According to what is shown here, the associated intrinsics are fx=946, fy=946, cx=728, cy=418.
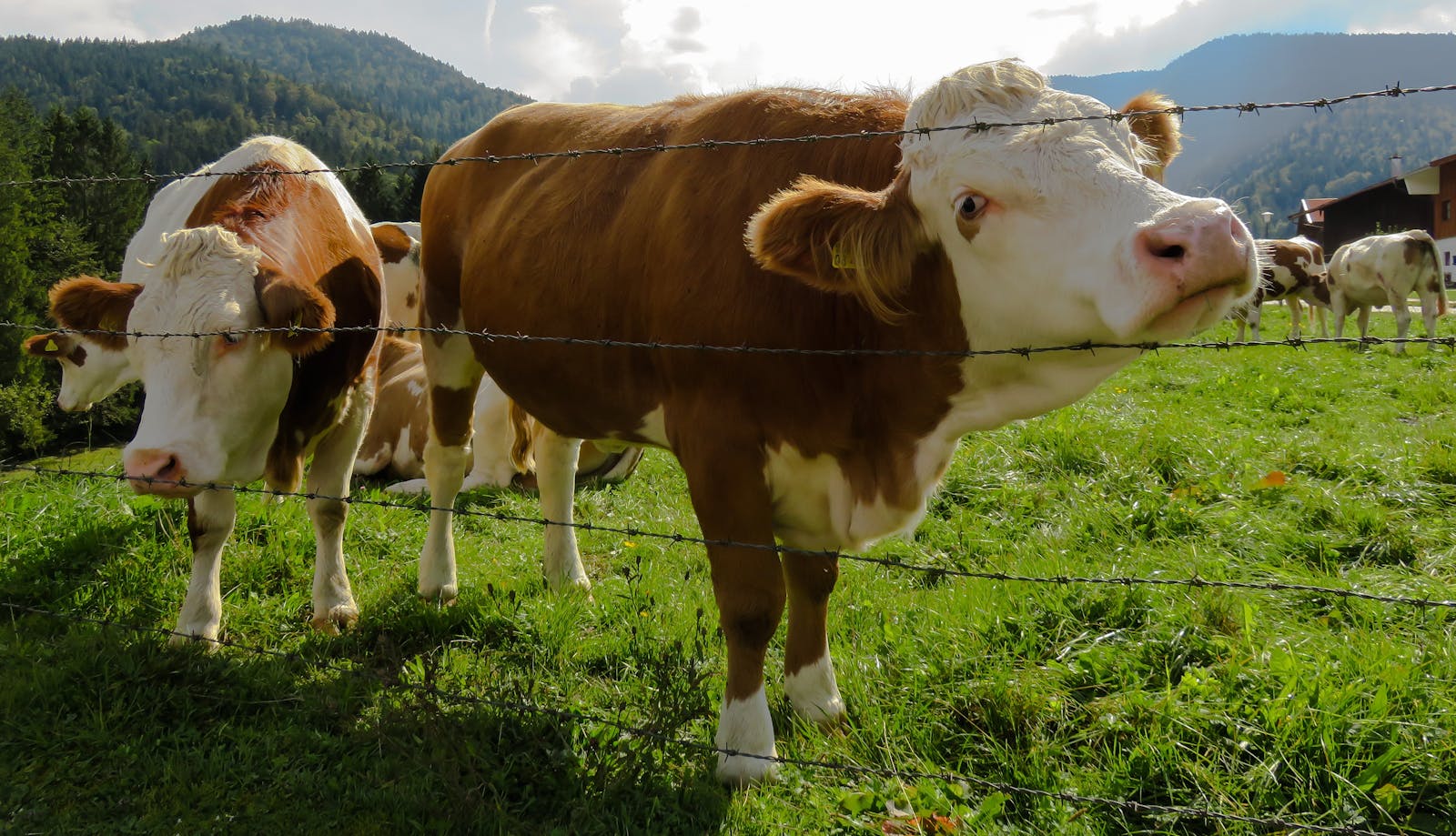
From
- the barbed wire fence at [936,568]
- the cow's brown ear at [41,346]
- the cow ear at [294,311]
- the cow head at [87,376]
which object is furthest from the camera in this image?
the cow head at [87,376]

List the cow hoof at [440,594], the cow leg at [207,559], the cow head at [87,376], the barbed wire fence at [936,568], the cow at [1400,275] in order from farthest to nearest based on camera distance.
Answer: the cow at [1400,275]
the cow head at [87,376]
the cow hoof at [440,594]
the cow leg at [207,559]
the barbed wire fence at [936,568]

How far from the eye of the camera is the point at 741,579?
2797mm

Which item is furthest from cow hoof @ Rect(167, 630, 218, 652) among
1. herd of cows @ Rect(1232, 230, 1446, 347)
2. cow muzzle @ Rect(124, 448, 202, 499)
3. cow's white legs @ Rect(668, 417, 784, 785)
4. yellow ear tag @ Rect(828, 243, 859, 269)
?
herd of cows @ Rect(1232, 230, 1446, 347)

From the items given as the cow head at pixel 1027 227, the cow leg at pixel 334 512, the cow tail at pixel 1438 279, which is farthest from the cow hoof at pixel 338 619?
the cow tail at pixel 1438 279

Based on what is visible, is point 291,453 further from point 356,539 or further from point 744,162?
point 744,162

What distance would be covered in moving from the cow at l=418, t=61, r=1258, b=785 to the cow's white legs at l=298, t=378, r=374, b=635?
96 centimetres

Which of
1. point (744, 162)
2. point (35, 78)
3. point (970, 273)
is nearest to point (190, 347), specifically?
point (744, 162)

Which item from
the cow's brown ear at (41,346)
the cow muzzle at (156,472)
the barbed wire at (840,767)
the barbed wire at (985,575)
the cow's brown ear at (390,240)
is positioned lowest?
the barbed wire at (840,767)

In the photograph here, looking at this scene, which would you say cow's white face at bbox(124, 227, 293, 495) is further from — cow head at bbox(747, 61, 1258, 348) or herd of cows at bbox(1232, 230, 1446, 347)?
herd of cows at bbox(1232, 230, 1446, 347)

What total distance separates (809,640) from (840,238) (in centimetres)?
149

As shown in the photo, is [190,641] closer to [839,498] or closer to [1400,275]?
[839,498]

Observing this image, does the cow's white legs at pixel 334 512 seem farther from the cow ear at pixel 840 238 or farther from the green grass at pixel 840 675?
the cow ear at pixel 840 238

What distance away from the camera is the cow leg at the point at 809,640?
3197 millimetres

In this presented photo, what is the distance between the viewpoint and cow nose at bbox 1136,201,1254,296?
5.74 ft
